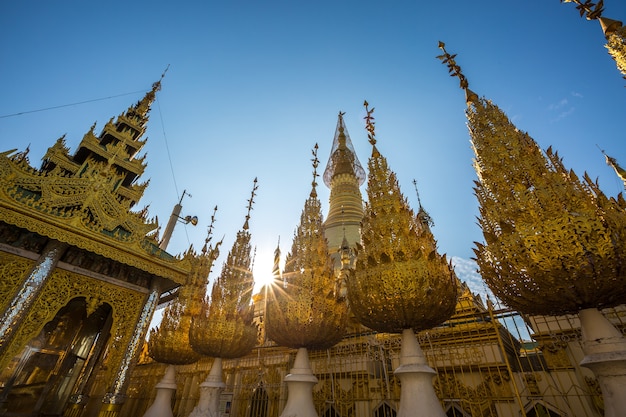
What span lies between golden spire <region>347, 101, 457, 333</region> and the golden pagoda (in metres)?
6.04

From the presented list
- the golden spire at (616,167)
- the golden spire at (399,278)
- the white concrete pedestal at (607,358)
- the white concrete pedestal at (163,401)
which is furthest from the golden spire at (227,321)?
the golden spire at (616,167)

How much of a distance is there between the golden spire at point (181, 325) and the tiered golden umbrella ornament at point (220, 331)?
851 millimetres

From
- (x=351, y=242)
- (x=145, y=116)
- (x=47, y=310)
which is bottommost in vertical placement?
(x=47, y=310)

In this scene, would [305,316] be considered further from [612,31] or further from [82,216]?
[612,31]

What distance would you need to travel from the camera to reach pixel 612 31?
5.85m

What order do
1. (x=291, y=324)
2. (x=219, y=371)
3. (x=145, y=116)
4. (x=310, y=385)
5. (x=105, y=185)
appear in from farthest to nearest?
(x=145, y=116) → (x=105, y=185) → (x=219, y=371) → (x=291, y=324) → (x=310, y=385)

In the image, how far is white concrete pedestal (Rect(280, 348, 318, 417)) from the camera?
4.22 m

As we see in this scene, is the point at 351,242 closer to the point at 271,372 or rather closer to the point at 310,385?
the point at 271,372

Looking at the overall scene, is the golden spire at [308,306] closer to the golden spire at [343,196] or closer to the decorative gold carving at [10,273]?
the decorative gold carving at [10,273]

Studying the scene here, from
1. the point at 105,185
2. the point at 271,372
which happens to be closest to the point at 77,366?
the point at 105,185

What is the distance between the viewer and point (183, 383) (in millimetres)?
9562

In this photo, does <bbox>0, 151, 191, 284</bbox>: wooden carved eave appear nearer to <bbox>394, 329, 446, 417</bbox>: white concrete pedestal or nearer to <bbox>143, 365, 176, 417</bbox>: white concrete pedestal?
<bbox>143, 365, 176, 417</bbox>: white concrete pedestal

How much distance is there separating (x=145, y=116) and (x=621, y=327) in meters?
17.8

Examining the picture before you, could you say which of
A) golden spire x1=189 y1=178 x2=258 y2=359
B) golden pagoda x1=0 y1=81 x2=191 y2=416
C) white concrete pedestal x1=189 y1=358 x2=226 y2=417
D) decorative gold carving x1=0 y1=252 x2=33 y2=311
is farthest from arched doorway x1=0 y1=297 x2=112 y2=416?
white concrete pedestal x1=189 y1=358 x2=226 y2=417
